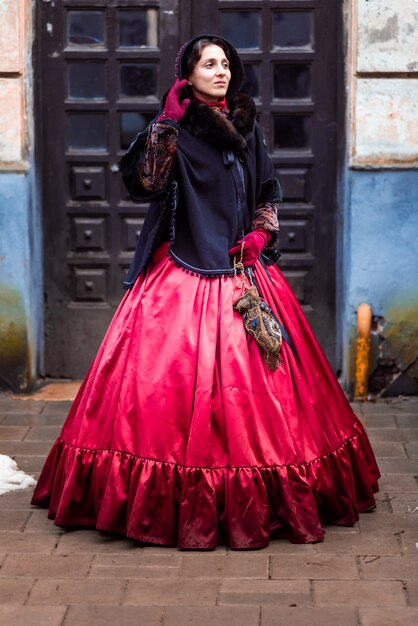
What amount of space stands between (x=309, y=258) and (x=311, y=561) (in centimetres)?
304

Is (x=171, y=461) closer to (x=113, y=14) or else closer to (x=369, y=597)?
(x=369, y=597)

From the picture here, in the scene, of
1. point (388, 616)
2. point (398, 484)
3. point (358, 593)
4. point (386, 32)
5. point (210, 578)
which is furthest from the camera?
point (386, 32)

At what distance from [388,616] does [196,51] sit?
89.4 inches

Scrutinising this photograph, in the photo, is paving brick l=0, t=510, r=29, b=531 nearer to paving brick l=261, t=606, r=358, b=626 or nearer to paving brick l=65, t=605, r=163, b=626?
paving brick l=65, t=605, r=163, b=626

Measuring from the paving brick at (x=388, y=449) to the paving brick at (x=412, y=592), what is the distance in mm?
1633

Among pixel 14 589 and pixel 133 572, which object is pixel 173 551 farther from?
pixel 14 589

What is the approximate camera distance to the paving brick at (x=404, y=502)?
16.0 feet

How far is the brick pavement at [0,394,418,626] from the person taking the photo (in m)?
3.81

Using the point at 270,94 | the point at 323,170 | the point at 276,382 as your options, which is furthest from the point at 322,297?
the point at 276,382

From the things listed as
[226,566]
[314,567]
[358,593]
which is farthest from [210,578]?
[358,593]

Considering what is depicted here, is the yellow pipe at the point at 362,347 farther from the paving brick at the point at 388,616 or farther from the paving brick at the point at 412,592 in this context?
the paving brick at the point at 388,616

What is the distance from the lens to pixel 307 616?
3.80m

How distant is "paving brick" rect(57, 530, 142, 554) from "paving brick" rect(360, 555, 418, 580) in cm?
86

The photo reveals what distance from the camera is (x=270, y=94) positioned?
695 cm
